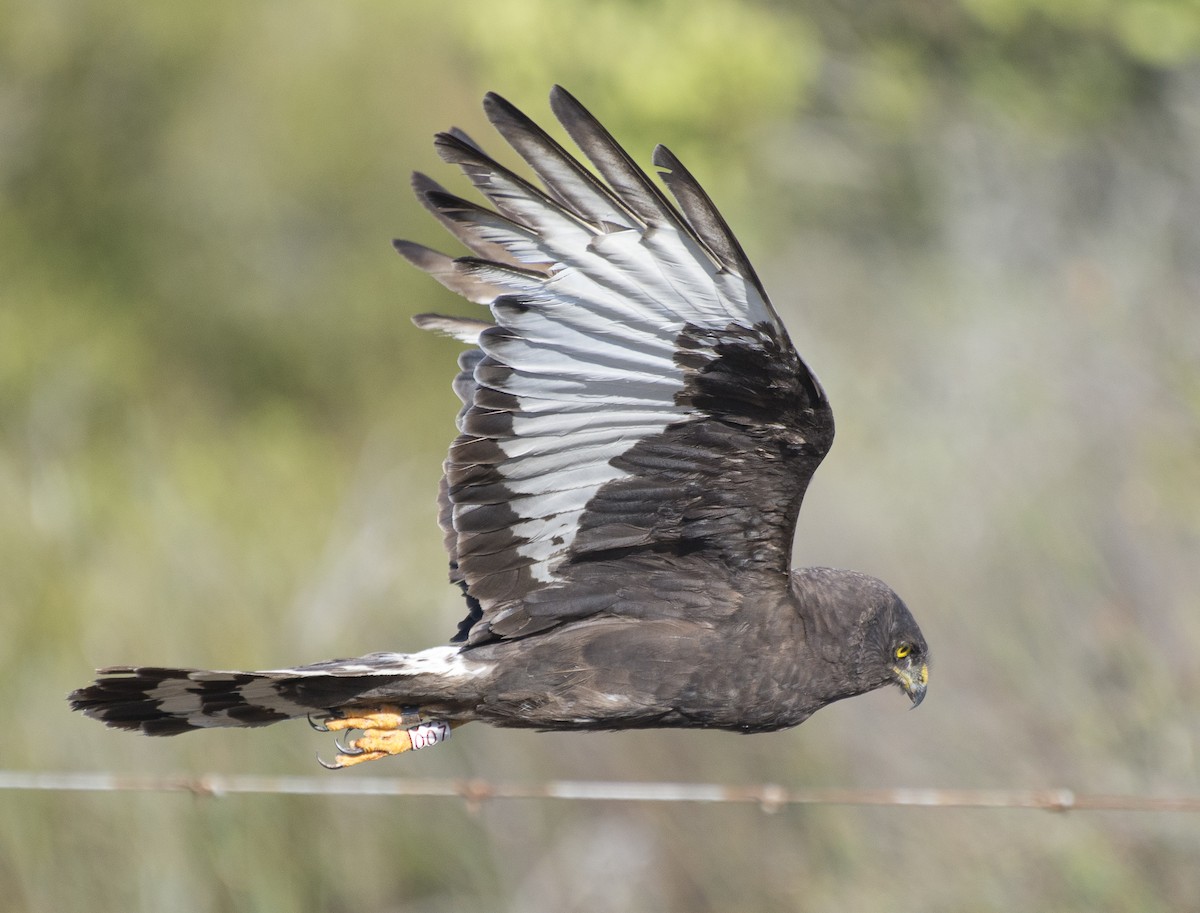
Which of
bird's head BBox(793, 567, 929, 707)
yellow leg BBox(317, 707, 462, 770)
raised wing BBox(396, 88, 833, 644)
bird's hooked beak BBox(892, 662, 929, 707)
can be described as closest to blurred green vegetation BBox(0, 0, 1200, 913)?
bird's hooked beak BBox(892, 662, 929, 707)

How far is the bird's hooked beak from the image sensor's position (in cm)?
419

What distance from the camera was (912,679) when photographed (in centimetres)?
422

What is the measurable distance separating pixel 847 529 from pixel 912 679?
3258 mm

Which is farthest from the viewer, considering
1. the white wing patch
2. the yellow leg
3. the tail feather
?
the yellow leg

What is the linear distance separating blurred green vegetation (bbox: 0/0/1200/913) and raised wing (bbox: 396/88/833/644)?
2.77 m

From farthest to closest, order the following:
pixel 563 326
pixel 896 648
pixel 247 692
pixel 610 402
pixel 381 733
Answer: pixel 896 648
pixel 381 733
pixel 247 692
pixel 610 402
pixel 563 326

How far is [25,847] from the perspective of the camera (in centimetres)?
607

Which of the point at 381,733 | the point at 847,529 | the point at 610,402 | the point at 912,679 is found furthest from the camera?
the point at 847,529

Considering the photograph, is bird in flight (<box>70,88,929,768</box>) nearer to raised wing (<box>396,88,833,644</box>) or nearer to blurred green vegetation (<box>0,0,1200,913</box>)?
raised wing (<box>396,88,833,644</box>)

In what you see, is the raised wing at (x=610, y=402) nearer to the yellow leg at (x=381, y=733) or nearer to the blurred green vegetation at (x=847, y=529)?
the yellow leg at (x=381, y=733)

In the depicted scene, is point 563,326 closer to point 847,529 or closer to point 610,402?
point 610,402

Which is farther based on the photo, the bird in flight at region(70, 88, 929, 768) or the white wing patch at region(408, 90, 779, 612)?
the bird in flight at region(70, 88, 929, 768)

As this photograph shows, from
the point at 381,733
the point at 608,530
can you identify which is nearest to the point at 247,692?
the point at 381,733

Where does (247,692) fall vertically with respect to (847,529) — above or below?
above
